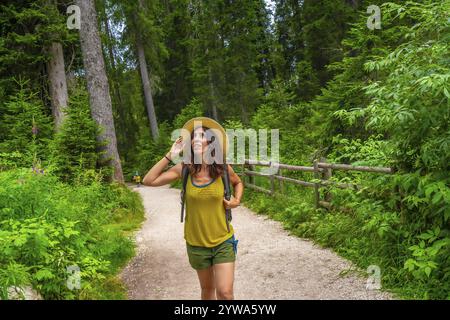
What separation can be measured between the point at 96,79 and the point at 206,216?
8.64 meters

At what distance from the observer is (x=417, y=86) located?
169 inches

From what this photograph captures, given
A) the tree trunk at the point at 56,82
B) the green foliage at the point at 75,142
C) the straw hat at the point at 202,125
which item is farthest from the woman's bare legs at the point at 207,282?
the tree trunk at the point at 56,82

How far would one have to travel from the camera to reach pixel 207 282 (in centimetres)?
368

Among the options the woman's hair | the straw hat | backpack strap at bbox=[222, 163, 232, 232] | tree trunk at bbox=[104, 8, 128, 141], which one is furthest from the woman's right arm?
tree trunk at bbox=[104, 8, 128, 141]

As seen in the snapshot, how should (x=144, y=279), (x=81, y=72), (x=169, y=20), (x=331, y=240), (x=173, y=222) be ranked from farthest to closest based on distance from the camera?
1. (x=169, y=20)
2. (x=81, y=72)
3. (x=173, y=222)
4. (x=331, y=240)
5. (x=144, y=279)

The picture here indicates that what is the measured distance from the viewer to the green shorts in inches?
138

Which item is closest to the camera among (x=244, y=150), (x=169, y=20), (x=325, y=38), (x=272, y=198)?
(x=272, y=198)

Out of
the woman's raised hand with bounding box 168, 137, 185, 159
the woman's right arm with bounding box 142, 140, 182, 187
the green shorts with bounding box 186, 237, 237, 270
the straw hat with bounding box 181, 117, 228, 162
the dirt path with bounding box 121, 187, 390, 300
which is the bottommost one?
the dirt path with bounding box 121, 187, 390, 300

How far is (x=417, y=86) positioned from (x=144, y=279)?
181 inches

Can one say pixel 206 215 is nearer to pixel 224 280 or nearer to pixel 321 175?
pixel 224 280

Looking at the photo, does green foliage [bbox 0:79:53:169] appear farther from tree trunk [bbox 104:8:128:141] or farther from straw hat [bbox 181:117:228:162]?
tree trunk [bbox 104:8:128:141]

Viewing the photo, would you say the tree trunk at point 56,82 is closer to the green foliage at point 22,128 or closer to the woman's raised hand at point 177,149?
the green foliage at point 22,128
